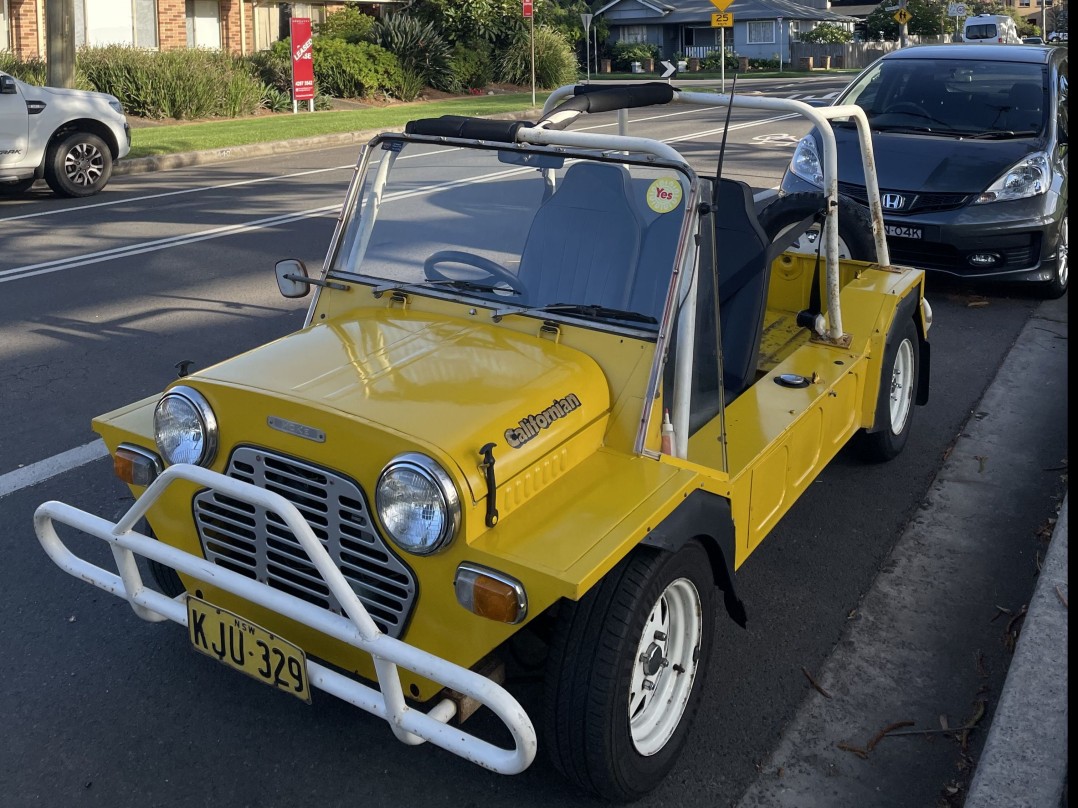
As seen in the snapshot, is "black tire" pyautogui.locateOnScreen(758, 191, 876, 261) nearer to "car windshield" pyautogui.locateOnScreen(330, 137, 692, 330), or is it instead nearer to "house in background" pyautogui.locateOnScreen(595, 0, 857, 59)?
"car windshield" pyautogui.locateOnScreen(330, 137, 692, 330)

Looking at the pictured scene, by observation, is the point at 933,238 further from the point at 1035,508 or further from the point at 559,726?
the point at 559,726

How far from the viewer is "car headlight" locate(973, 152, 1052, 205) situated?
848cm

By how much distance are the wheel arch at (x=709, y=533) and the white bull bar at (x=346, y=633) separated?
0.62 m

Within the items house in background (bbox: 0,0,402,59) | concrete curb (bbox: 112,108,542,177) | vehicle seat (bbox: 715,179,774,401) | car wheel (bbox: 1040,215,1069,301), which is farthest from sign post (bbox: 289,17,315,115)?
vehicle seat (bbox: 715,179,774,401)

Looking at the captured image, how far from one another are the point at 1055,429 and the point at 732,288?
9.33 feet

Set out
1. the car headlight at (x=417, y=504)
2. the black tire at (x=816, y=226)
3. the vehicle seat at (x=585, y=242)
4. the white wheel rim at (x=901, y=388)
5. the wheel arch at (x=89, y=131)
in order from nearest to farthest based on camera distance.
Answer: the car headlight at (x=417, y=504), the vehicle seat at (x=585, y=242), the black tire at (x=816, y=226), the white wheel rim at (x=901, y=388), the wheel arch at (x=89, y=131)

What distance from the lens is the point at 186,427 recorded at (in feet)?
10.6

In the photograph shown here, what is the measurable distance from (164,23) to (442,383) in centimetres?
3025

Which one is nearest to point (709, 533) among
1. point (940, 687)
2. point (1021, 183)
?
point (940, 687)

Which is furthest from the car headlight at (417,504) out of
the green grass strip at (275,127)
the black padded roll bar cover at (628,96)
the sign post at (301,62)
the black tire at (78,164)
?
the sign post at (301,62)

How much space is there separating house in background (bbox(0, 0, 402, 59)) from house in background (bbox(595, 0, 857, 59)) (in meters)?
27.3

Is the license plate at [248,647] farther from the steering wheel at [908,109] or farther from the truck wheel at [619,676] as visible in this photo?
the steering wheel at [908,109]

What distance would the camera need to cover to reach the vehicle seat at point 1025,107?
29.7ft

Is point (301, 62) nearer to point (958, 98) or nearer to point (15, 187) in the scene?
point (15, 187)
